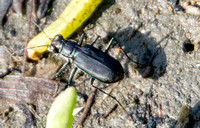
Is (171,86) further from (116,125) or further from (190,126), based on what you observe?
(116,125)

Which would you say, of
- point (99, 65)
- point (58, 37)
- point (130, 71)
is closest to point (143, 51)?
point (130, 71)

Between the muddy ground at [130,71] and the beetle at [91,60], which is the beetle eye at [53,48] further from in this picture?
the muddy ground at [130,71]

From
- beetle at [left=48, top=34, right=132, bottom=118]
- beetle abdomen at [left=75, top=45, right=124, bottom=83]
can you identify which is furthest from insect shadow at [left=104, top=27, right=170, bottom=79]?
beetle abdomen at [left=75, top=45, right=124, bottom=83]

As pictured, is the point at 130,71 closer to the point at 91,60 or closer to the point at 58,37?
the point at 91,60

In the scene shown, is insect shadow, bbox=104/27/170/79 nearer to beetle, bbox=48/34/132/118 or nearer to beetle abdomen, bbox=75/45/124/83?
beetle, bbox=48/34/132/118

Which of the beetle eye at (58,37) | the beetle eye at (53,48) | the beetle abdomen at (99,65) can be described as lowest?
the beetle abdomen at (99,65)

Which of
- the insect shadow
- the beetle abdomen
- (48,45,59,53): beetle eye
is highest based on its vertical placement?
(48,45,59,53): beetle eye

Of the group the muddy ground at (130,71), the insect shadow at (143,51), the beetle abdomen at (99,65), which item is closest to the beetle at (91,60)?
the beetle abdomen at (99,65)
